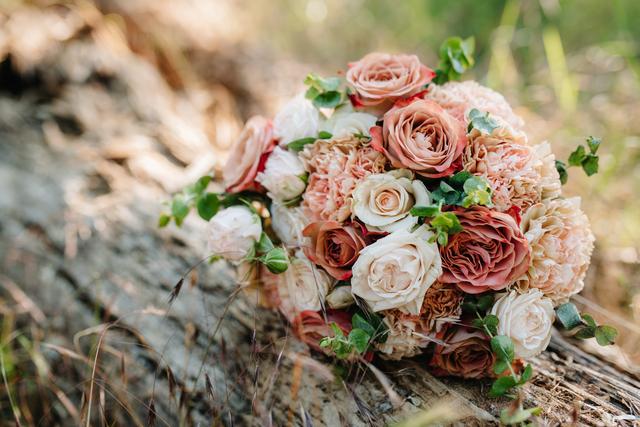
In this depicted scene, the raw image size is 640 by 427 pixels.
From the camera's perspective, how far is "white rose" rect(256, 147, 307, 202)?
1.29m

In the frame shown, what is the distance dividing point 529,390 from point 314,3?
3742 millimetres

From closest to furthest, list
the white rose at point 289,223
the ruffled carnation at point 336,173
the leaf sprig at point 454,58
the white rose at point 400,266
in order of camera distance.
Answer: the white rose at point 400,266 < the ruffled carnation at point 336,173 < the white rose at point 289,223 < the leaf sprig at point 454,58

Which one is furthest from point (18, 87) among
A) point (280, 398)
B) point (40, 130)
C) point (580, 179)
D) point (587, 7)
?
point (587, 7)

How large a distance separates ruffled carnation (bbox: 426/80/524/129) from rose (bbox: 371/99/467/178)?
12 cm

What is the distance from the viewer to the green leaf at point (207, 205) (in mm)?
1466

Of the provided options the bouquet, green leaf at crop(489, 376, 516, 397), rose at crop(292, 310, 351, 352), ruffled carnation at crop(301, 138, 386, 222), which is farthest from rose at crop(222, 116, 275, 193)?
green leaf at crop(489, 376, 516, 397)

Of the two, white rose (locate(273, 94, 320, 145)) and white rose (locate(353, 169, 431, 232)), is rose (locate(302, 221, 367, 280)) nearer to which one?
white rose (locate(353, 169, 431, 232))

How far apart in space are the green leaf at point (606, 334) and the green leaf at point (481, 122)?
0.49 meters

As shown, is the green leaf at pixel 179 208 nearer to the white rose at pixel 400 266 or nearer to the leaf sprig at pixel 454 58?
the white rose at pixel 400 266

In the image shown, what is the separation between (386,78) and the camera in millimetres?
1333

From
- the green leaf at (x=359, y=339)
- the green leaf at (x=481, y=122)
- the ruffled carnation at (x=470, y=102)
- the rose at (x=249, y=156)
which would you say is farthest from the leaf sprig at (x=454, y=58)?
the green leaf at (x=359, y=339)

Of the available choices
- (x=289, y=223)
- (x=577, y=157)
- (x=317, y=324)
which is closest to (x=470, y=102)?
(x=577, y=157)

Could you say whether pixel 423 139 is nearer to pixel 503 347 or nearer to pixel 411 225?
pixel 411 225

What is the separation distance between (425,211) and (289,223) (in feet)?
1.26
